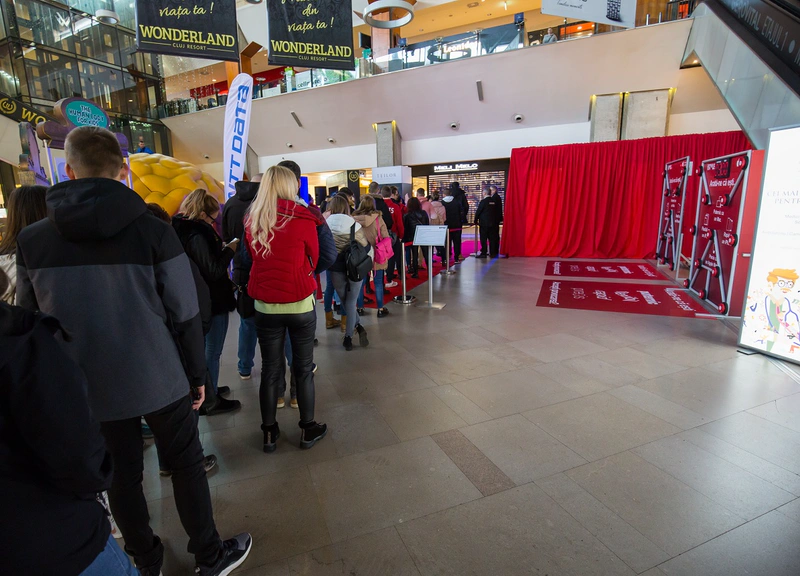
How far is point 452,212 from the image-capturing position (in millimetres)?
9328

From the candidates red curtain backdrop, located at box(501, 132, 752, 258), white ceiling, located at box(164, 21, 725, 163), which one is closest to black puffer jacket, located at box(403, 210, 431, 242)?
red curtain backdrop, located at box(501, 132, 752, 258)

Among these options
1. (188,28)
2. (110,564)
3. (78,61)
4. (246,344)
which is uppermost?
(78,61)

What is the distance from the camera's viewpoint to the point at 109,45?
635 inches

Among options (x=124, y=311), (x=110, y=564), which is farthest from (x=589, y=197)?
(x=110, y=564)

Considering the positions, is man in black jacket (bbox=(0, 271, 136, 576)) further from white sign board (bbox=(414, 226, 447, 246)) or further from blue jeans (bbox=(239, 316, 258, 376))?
white sign board (bbox=(414, 226, 447, 246))

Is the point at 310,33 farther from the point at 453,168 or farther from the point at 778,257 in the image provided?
the point at 453,168

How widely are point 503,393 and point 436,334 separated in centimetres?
154

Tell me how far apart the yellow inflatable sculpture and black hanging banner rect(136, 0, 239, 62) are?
1.20 meters

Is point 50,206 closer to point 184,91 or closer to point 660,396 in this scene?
point 660,396

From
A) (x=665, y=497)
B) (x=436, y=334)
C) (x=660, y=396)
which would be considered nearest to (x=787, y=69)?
(x=660, y=396)

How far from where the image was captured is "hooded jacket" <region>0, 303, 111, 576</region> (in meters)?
0.70

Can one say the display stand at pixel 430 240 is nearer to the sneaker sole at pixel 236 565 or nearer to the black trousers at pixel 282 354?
the black trousers at pixel 282 354

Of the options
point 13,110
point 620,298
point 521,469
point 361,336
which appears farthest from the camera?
point 13,110

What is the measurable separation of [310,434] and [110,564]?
1739 millimetres
